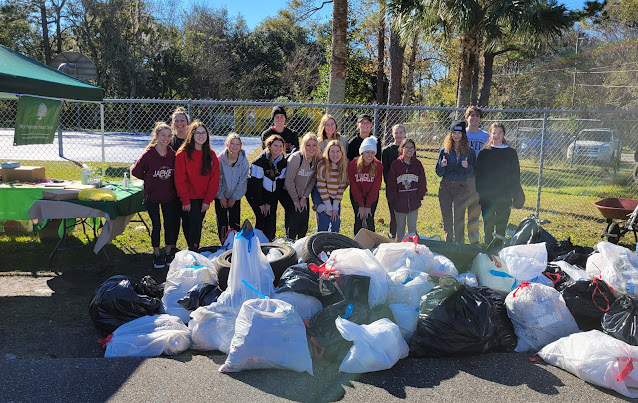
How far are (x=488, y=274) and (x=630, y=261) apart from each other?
1.24m

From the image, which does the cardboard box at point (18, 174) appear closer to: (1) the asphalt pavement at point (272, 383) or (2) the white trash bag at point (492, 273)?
(1) the asphalt pavement at point (272, 383)

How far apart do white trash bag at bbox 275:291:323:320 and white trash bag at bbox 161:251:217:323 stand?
0.86 metres

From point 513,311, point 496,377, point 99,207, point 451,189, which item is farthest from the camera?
point 451,189

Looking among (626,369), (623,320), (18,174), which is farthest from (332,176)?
(18,174)

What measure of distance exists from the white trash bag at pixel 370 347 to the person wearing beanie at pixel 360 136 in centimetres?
299

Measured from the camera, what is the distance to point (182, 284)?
461 centimetres

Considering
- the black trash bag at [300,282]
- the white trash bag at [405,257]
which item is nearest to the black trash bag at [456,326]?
the white trash bag at [405,257]

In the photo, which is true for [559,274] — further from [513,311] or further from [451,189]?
[451,189]

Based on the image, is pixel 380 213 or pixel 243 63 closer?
pixel 380 213

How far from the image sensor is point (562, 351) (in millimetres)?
3770

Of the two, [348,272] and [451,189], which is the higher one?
[451,189]

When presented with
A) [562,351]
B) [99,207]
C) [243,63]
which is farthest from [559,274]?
[243,63]

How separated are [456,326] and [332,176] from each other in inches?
105

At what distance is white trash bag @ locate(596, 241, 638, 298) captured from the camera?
4.35 m
